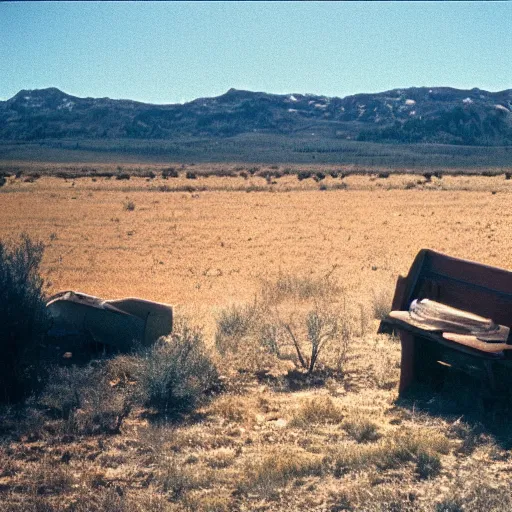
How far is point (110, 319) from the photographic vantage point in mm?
7109

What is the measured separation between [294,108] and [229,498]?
183501mm

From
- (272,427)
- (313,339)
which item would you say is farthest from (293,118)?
(272,427)

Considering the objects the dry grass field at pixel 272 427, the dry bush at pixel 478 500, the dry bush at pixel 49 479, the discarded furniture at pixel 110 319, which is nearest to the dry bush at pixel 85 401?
the dry grass field at pixel 272 427

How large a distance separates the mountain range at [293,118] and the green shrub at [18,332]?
122 m

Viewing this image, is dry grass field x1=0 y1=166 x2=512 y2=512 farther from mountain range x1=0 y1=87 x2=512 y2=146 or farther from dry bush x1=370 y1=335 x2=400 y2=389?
mountain range x1=0 y1=87 x2=512 y2=146

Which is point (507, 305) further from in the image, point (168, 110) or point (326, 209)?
point (168, 110)

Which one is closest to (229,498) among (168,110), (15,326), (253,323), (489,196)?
(15,326)

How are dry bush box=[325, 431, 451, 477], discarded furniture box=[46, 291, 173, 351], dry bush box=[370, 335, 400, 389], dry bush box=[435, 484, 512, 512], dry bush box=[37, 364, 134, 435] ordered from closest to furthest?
dry bush box=[435, 484, 512, 512] < dry bush box=[325, 431, 451, 477] < dry bush box=[37, 364, 134, 435] < dry bush box=[370, 335, 400, 389] < discarded furniture box=[46, 291, 173, 351]

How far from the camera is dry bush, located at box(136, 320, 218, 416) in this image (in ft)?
18.6

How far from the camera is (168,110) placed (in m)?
174

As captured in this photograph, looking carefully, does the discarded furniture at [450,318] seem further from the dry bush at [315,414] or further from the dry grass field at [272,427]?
the dry bush at [315,414]

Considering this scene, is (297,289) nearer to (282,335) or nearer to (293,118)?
(282,335)

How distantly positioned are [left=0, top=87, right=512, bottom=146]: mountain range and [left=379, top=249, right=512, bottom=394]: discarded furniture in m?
120

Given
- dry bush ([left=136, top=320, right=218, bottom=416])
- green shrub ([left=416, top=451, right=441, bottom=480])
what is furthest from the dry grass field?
dry bush ([left=136, top=320, right=218, bottom=416])
